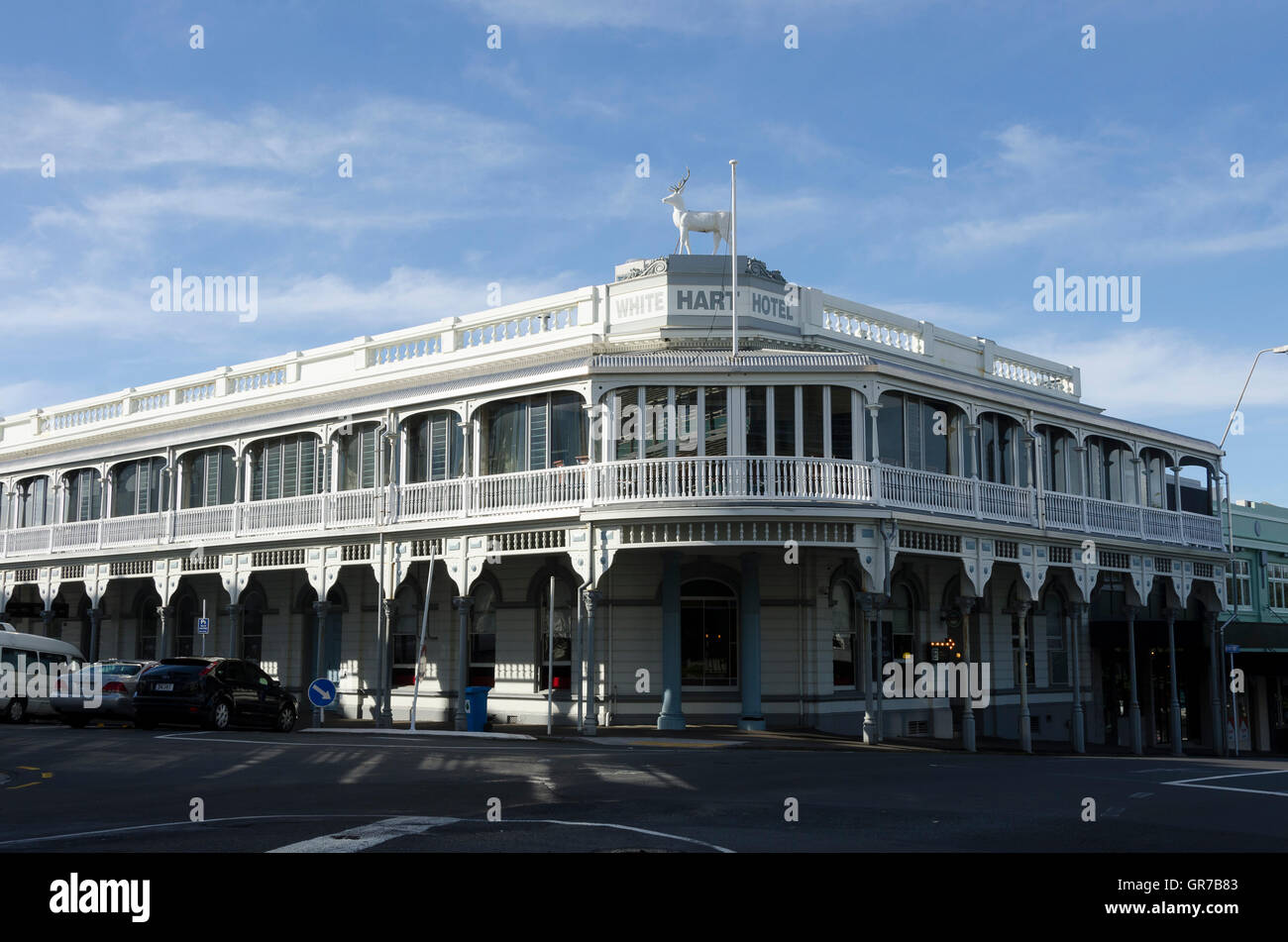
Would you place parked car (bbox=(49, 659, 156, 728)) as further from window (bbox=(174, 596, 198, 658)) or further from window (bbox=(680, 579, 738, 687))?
window (bbox=(680, 579, 738, 687))

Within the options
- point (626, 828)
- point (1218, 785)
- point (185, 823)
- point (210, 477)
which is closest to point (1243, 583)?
point (1218, 785)

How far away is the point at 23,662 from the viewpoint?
29.6 m

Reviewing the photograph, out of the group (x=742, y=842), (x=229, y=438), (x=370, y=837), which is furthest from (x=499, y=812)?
(x=229, y=438)

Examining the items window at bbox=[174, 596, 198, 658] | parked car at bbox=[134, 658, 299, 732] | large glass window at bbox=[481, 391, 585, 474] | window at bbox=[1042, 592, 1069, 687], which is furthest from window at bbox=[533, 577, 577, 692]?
window at bbox=[174, 596, 198, 658]

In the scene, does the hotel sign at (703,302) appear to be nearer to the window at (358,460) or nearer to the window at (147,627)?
the window at (358,460)

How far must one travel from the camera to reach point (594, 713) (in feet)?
81.4

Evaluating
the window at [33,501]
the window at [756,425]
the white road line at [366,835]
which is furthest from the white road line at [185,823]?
the window at [33,501]

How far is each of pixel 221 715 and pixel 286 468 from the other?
34.0 ft

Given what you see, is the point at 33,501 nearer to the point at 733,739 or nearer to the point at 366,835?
the point at 733,739

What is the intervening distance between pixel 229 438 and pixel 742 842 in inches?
1043

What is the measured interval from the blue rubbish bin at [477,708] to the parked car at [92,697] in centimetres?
716

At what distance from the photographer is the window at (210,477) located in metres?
36.0

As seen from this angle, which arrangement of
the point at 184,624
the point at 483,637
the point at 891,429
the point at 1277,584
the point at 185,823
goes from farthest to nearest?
the point at 1277,584, the point at 184,624, the point at 483,637, the point at 891,429, the point at 185,823

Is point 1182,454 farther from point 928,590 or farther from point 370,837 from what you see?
point 370,837
